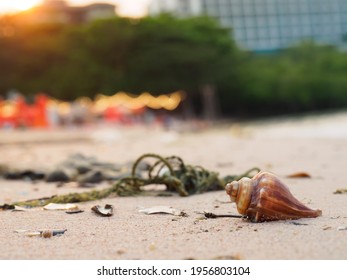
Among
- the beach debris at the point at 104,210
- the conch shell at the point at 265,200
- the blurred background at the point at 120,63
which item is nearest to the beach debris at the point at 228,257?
the conch shell at the point at 265,200

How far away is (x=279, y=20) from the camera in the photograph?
115688 mm

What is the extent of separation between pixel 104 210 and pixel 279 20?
114 meters

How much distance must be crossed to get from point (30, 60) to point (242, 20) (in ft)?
240

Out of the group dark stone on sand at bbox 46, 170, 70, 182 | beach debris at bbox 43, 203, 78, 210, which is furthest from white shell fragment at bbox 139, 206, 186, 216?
dark stone on sand at bbox 46, 170, 70, 182

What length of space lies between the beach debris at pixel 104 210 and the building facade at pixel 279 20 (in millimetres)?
106875

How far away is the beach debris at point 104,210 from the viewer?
15.9ft

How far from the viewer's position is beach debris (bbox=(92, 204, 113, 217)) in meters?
4.86

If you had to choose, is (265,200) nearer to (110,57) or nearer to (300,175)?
(300,175)

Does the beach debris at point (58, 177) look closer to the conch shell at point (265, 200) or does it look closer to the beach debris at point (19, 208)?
the beach debris at point (19, 208)

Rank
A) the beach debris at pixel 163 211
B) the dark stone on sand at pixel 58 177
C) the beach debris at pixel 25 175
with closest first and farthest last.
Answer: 1. the beach debris at pixel 163 211
2. the dark stone on sand at pixel 58 177
3. the beach debris at pixel 25 175

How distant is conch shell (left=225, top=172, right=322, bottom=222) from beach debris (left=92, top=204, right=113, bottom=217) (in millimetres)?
980
